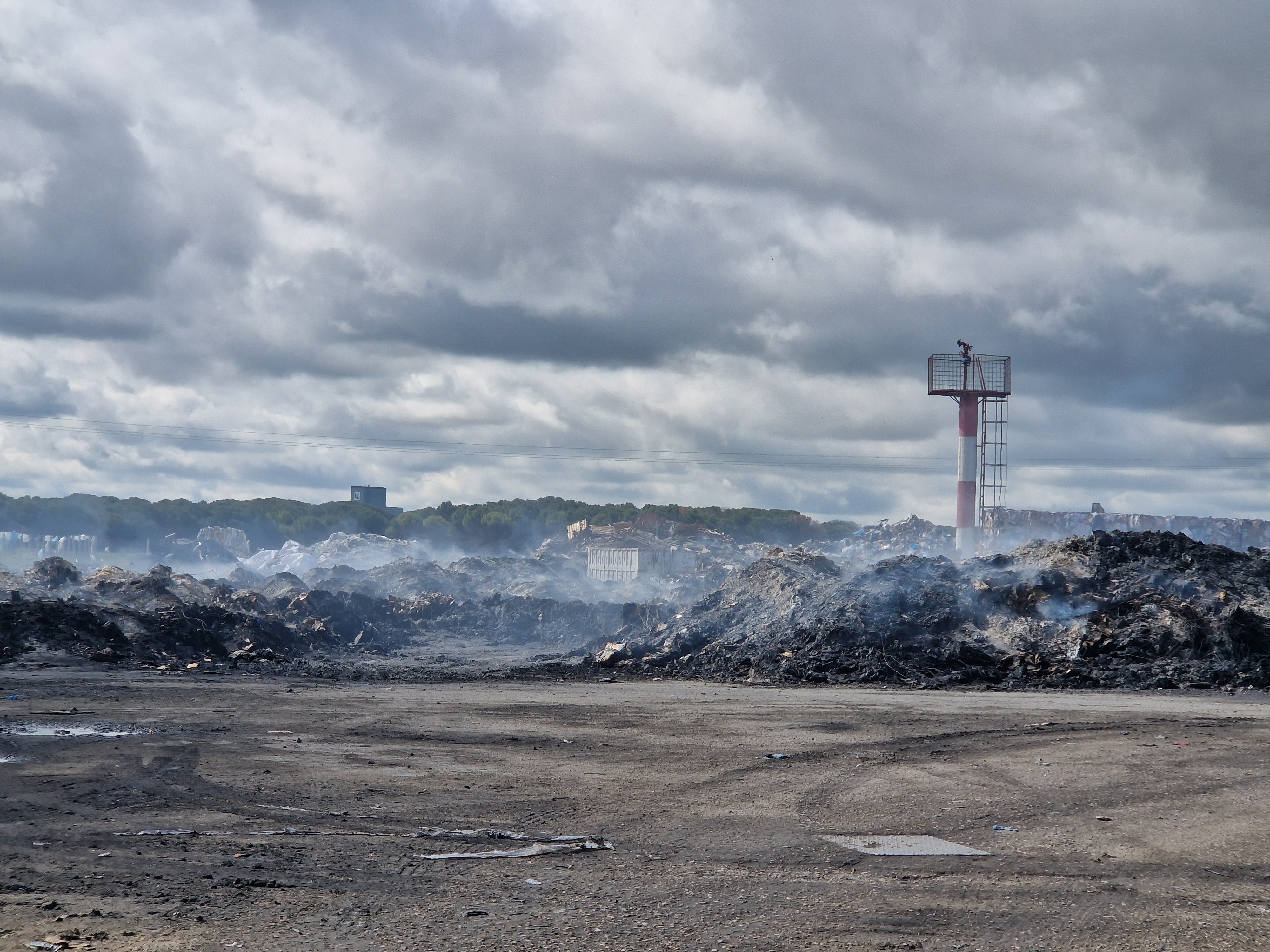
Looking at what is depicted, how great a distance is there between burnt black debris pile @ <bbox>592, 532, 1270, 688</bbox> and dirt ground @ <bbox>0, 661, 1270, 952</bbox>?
30.0 feet

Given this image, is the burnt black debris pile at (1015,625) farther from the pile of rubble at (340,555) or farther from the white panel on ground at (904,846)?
the pile of rubble at (340,555)

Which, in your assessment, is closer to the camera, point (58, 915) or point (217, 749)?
point (58, 915)

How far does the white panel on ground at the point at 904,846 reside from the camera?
29.5 ft

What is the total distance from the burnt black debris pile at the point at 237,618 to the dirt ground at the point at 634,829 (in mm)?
12841

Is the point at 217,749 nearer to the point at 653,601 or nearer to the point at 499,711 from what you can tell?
the point at 499,711

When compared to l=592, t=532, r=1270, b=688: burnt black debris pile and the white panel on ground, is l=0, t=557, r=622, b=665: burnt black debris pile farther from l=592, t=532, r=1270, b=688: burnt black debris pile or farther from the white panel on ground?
the white panel on ground

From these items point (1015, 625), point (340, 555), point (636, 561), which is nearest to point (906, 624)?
point (1015, 625)

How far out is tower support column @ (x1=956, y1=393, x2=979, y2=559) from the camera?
52.4 meters

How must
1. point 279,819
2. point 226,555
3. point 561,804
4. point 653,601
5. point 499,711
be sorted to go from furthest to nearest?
point 226,555 → point 653,601 → point 499,711 → point 561,804 → point 279,819

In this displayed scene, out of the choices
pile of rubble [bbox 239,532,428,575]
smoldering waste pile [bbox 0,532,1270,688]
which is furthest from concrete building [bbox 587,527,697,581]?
smoldering waste pile [bbox 0,532,1270,688]

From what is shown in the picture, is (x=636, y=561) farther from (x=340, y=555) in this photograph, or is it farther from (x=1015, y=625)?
(x=1015, y=625)

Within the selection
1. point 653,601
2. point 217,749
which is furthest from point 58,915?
point 653,601

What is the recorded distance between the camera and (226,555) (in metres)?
118

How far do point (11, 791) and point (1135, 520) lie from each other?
82897 millimetres
